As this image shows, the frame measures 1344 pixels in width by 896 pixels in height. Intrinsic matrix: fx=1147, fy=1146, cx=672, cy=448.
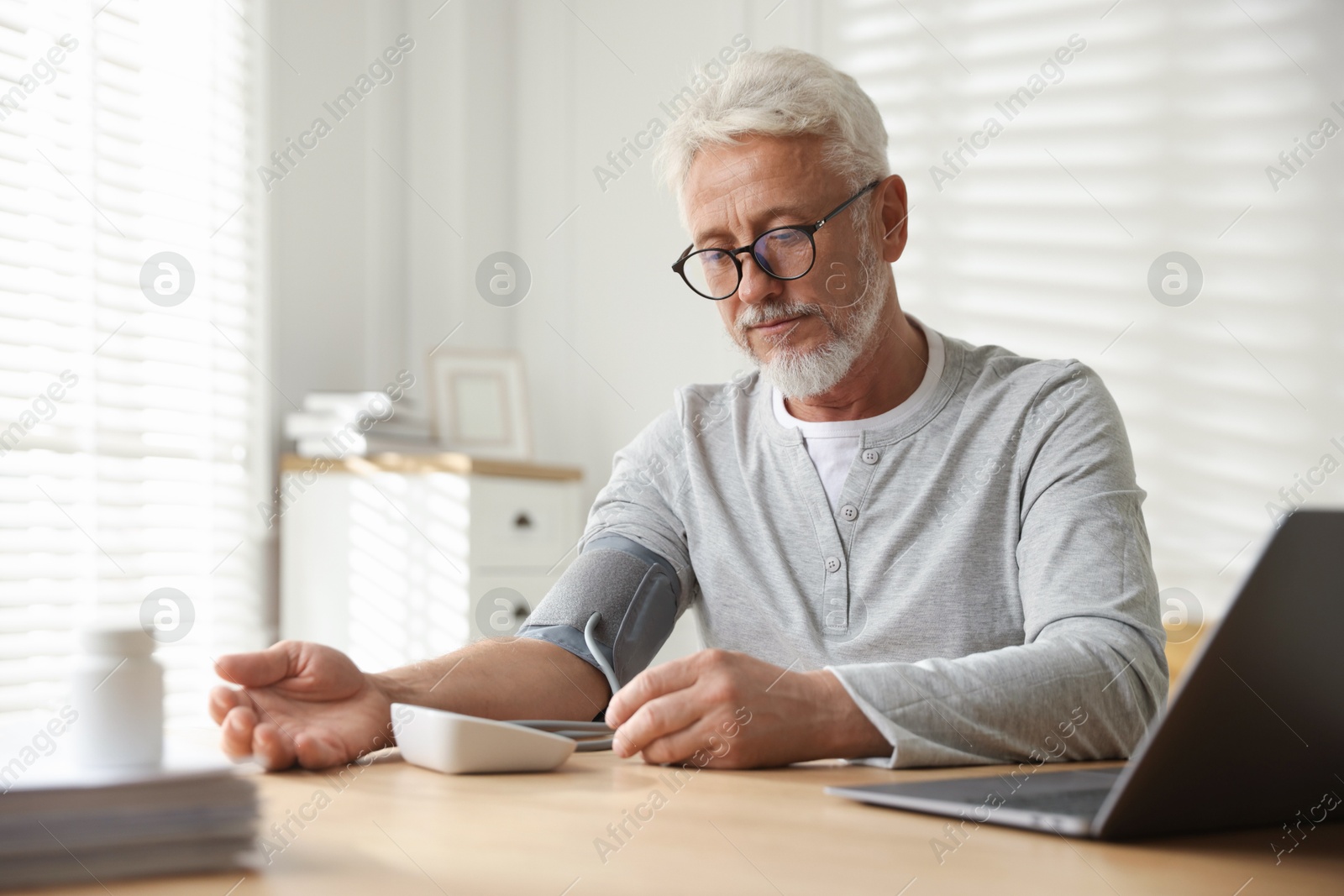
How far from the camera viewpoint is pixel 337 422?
2.97 metres

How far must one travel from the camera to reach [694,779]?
32.8 inches

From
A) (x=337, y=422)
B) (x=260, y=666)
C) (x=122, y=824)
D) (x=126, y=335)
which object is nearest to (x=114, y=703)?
(x=122, y=824)

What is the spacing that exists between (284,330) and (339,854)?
111 inches

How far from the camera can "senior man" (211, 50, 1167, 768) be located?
3.24 ft

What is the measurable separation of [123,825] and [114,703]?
0.09m

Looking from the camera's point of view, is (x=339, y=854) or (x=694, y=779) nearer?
(x=339, y=854)

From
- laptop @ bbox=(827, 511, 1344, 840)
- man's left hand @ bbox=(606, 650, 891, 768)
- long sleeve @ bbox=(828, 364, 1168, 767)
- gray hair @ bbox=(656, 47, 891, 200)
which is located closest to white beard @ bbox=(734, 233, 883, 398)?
gray hair @ bbox=(656, 47, 891, 200)

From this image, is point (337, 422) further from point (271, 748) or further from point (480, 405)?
point (271, 748)

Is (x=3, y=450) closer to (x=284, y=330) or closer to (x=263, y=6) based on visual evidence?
(x=284, y=330)

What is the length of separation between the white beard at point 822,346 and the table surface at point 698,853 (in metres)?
0.78

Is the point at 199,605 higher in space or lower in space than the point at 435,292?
lower

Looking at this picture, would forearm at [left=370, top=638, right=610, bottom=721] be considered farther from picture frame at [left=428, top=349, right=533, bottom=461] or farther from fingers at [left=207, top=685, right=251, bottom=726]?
picture frame at [left=428, top=349, right=533, bottom=461]

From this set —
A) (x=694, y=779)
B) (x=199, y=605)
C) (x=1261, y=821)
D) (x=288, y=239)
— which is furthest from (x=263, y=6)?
(x=1261, y=821)

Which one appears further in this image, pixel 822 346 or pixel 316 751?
pixel 822 346
